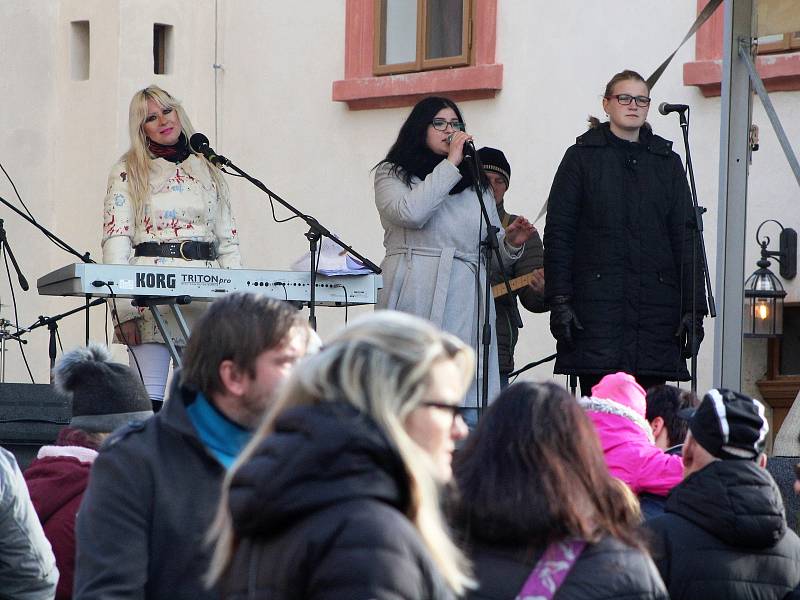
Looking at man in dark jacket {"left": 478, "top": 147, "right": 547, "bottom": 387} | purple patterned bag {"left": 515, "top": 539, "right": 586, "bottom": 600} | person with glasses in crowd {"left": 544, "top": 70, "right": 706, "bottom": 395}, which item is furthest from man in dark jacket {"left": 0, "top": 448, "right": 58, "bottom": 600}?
man in dark jacket {"left": 478, "top": 147, "right": 547, "bottom": 387}

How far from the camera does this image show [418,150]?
Answer: 6754 mm

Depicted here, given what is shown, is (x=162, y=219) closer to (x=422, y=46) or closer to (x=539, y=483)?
(x=539, y=483)

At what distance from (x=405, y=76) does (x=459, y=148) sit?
4858 millimetres

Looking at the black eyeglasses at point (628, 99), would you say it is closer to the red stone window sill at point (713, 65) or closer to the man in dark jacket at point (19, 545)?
the red stone window sill at point (713, 65)

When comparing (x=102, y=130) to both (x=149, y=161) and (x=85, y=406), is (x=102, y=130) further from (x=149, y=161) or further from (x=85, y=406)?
(x=85, y=406)

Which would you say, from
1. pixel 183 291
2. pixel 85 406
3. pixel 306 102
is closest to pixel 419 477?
pixel 85 406

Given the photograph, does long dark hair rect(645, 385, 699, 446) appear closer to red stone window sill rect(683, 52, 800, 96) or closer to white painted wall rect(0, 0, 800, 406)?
red stone window sill rect(683, 52, 800, 96)

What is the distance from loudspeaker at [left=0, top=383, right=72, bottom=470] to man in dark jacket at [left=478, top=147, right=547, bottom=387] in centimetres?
197

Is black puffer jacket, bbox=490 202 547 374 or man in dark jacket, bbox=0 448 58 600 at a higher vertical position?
black puffer jacket, bbox=490 202 547 374

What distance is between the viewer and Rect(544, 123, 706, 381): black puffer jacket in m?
6.69

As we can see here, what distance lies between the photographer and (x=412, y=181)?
6691mm

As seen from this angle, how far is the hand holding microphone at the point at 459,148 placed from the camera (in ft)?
21.5

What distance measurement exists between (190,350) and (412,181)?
3698 millimetres

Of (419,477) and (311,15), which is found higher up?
(311,15)
